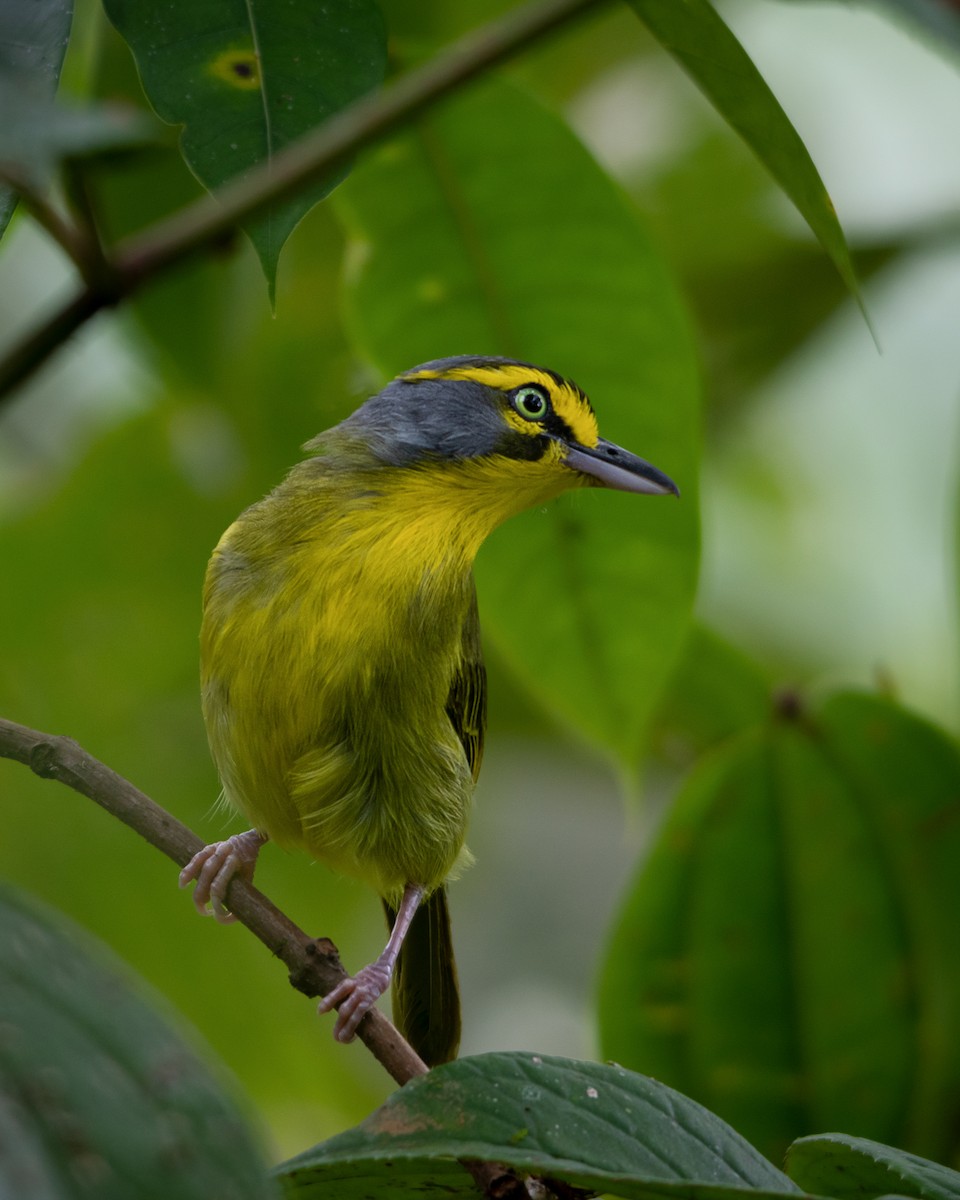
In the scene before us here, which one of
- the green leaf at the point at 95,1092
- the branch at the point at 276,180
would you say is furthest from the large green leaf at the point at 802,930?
the green leaf at the point at 95,1092

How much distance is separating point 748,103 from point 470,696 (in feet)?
5.17

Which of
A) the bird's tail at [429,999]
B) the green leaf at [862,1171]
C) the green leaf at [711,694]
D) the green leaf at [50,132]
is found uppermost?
the green leaf at [50,132]

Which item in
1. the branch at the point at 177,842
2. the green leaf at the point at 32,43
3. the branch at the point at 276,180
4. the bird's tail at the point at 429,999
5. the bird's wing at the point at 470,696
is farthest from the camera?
the bird's tail at the point at 429,999

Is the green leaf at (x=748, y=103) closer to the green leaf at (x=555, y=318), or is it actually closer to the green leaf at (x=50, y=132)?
the green leaf at (x=50, y=132)

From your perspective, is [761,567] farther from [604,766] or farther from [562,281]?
[562,281]

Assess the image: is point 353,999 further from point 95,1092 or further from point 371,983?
point 95,1092

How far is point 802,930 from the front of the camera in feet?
10.0

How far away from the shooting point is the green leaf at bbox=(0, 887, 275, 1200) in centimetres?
98

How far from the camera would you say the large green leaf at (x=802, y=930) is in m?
2.98

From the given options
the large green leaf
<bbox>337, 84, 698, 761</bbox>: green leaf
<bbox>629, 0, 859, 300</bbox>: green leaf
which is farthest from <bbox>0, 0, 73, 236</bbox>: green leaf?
the large green leaf

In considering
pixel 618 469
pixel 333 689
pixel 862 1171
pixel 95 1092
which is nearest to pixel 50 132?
pixel 95 1092

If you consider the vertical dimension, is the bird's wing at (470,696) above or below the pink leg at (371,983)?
above

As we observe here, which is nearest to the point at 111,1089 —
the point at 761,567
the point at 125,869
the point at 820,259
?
the point at 125,869

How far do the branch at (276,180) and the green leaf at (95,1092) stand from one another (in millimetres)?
445
